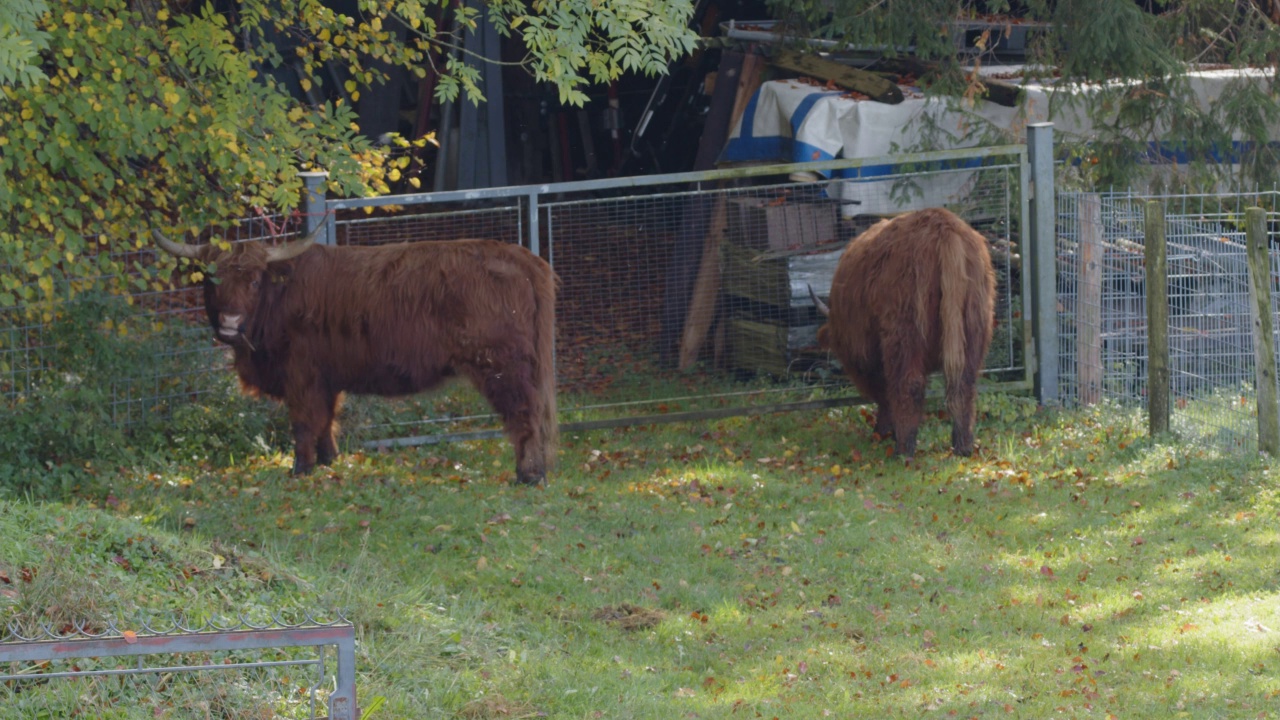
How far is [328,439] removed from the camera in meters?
10.2

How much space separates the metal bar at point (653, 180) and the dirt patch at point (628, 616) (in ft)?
13.3

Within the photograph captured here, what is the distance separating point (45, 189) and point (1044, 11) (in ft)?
28.6

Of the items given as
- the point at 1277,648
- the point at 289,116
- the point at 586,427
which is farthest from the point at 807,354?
the point at 1277,648

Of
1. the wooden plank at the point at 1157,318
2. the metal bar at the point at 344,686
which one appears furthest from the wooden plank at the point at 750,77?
the metal bar at the point at 344,686

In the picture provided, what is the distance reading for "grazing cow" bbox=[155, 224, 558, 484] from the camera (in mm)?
9320

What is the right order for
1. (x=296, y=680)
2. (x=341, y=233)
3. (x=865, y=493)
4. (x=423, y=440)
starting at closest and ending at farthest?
(x=296, y=680)
(x=865, y=493)
(x=423, y=440)
(x=341, y=233)

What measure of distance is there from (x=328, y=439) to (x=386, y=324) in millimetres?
1206

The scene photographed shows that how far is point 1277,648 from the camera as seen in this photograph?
20.0 feet

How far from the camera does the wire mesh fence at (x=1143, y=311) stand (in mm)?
9977

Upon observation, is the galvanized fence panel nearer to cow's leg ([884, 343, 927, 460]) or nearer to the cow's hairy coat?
the cow's hairy coat

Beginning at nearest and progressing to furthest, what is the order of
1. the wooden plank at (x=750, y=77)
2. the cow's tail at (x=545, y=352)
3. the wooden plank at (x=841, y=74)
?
the cow's tail at (x=545, y=352), the wooden plank at (x=841, y=74), the wooden plank at (x=750, y=77)

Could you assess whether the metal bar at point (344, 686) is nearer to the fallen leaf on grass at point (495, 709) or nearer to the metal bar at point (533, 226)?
the fallen leaf on grass at point (495, 709)

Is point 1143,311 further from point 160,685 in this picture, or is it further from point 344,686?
point 344,686

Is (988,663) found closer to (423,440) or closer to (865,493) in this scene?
(865,493)
